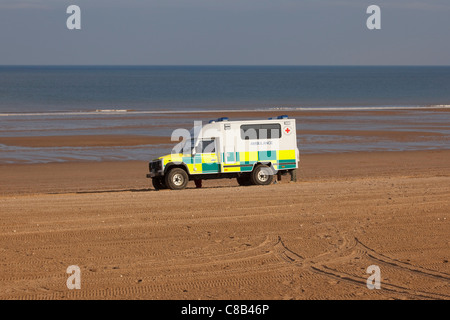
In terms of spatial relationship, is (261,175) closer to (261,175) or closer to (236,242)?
(261,175)

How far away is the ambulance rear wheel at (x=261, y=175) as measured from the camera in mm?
22781

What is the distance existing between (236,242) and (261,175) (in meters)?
9.40

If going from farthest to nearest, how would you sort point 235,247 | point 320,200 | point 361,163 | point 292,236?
point 361,163
point 320,200
point 292,236
point 235,247

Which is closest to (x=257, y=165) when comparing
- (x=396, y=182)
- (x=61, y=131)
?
(x=396, y=182)

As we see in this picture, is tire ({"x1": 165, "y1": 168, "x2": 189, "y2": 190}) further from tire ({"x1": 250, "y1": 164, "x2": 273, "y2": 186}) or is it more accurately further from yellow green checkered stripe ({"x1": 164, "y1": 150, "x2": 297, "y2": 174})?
tire ({"x1": 250, "y1": 164, "x2": 273, "y2": 186})

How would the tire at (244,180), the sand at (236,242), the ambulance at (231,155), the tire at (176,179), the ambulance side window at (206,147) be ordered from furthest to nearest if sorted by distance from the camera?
the tire at (244,180)
the ambulance side window at (206,147)
the ambulance at (231,155)
the tire at (176,179)
the sand at (236,242)

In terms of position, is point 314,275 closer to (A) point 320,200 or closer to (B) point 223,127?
(A) point 320,200

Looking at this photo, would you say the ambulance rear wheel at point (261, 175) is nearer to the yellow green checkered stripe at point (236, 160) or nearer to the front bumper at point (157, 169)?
the yellow green checkered stripe at point (236, 160)

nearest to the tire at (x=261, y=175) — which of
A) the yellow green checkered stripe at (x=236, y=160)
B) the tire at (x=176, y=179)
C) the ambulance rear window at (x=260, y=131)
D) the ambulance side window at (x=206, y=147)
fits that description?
the yellow green checkered stripe at (x=236, y=160)

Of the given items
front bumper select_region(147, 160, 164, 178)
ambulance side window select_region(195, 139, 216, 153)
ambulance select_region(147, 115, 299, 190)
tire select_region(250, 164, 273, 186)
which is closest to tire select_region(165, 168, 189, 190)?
ambulance select_region(147, 115, 299, 190)

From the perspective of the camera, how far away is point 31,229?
14.8 m

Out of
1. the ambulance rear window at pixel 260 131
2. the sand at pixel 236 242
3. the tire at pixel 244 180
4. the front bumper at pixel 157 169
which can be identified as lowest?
the sand at pixel 236 242

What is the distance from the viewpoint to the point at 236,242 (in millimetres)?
13539

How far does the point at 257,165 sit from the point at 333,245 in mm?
9755
